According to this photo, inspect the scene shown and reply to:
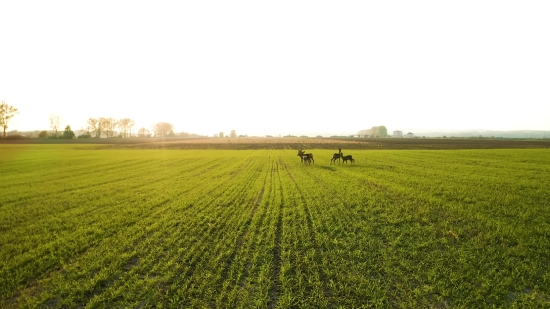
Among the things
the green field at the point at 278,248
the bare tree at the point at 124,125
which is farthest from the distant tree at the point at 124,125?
the green field at the point at 278,248

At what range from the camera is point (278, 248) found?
361 inches

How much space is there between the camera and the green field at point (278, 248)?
A: 6.52 m

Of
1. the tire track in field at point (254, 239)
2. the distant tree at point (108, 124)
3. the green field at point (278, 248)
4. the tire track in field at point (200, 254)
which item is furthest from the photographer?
the distant tree at point (108, 124)

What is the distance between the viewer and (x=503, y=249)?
351 inches

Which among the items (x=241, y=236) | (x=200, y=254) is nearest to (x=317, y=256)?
(x=241, y=236)

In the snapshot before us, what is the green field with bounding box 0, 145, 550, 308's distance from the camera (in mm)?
6523

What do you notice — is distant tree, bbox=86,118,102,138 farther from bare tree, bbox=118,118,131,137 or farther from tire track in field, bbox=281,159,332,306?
tire track in field, bbox=281,159,332,306

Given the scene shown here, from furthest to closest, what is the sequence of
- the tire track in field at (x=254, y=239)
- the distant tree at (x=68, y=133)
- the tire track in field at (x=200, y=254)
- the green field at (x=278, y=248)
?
the distant tree at (x=68, y=133) < the tire track in field at (x=200, y=254) < the tire track in field at (x=254, y=239) < the green field at (x=278, y=248)

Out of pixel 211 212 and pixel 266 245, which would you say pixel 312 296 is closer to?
pixel 266 245

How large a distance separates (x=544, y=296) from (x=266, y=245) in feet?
25.2

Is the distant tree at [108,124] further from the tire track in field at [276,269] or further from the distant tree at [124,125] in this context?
the tire track in field at [276,269]

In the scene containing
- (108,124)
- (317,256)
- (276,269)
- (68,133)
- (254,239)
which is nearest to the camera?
(276,269)

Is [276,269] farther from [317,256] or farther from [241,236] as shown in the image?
[241,236]

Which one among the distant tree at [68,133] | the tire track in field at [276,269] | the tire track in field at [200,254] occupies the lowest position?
the tire track in field at [276,269]
